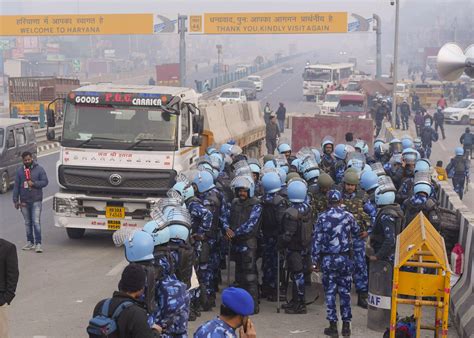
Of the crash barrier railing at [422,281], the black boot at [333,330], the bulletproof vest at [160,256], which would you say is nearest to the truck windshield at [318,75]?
the black boot at [333,330]

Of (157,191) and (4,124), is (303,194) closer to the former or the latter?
(157,191)

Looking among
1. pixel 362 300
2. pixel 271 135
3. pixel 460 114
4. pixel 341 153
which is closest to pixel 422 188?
pixel 362 300

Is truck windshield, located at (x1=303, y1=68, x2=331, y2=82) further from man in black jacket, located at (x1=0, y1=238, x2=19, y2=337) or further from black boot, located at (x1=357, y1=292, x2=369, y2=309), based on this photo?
man in black jacket, located at (x1=0, y1=238, x2=19, y2=337)

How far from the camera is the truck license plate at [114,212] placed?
52.2ft

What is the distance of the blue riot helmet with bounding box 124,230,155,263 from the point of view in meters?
7.55

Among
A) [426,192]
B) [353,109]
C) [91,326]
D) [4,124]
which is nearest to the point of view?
[91,326]

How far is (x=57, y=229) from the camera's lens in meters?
18.3

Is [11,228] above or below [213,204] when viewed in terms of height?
below

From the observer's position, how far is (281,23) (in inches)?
2857

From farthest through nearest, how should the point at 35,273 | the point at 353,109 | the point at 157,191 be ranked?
the point at 353,109 < the point at 157,191 < the point at 35,273

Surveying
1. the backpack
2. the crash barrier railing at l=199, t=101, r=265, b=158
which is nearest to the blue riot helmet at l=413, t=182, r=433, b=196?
the backpack

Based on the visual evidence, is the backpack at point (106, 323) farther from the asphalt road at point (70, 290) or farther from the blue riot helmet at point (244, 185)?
the blue riot helmet at point (244, 185)

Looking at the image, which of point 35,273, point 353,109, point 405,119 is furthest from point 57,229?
point 353,109

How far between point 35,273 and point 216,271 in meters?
3.06
